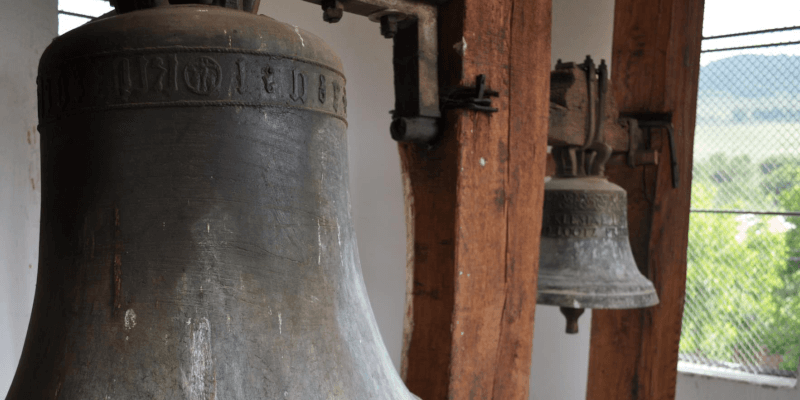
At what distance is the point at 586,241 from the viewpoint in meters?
1.55

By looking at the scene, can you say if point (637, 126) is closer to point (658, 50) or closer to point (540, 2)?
point (658, 50)

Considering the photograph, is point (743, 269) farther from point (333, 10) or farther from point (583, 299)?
point (333, 10)

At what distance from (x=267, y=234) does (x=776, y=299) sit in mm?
2645

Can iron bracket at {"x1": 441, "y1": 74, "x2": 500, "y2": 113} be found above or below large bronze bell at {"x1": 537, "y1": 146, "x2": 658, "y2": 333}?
above

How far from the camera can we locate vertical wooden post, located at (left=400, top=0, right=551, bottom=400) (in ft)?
3.68

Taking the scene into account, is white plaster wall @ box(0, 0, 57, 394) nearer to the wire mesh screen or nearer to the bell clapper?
the bell clapper

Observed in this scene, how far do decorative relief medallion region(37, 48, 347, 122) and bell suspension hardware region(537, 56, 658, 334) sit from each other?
41.3 inches

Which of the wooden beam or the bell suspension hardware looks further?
the wooden beam

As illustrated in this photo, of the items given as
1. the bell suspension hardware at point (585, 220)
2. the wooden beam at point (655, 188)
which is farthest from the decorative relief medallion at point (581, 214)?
the wooden beam at point (655, 188)

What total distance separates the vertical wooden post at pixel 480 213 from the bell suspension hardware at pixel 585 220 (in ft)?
0.86

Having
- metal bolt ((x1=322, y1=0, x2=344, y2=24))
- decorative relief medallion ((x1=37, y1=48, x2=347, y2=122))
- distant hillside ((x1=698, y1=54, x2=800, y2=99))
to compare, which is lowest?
decorative relief medallion ((x1=37, y1=48, x2=347, y2=122))

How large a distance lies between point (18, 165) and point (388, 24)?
1.35 m

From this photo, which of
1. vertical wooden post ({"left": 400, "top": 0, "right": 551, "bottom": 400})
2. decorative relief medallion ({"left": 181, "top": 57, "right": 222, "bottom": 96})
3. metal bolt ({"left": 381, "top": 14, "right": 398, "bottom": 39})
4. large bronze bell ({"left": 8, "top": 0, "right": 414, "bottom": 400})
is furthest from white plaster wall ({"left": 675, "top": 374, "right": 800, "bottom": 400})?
decorative relief medallion ({"left": 181, "top": 57, "right": 222, "bottom": 96})

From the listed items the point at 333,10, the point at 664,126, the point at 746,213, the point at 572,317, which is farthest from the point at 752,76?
the point at 333,10
